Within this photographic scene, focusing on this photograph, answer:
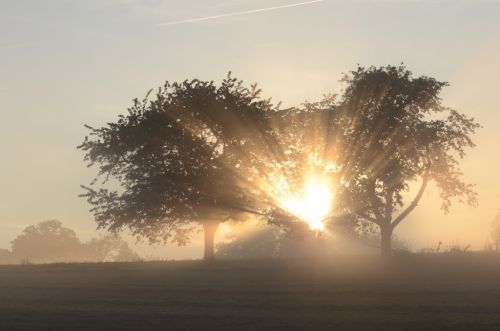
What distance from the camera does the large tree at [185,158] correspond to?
53219 mm

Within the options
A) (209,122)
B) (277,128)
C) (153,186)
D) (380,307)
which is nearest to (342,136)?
(277,128)

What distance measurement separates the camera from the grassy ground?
21.9 metres

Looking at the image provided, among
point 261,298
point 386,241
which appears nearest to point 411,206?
point 386,241

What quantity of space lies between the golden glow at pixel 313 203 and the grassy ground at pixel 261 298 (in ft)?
53.1

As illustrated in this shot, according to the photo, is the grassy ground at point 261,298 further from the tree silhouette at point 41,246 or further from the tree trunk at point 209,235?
the tree silhouette at point 41,246

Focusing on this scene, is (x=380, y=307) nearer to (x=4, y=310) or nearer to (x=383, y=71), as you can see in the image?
(x=4, y=310)

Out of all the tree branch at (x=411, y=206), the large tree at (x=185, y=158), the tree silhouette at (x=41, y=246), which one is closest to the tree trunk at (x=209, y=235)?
the large tree at (x=185, y=158)

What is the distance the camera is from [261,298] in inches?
1128

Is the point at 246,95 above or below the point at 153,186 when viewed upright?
above

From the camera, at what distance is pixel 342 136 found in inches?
2457

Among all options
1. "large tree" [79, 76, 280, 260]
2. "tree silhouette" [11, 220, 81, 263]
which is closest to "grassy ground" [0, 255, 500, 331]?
"large tree" [79, 76, 280, 260]

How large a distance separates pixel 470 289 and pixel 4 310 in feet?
68.4

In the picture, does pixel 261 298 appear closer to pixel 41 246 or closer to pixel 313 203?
pixel 313 203

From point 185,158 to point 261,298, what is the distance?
2642 centimetres
